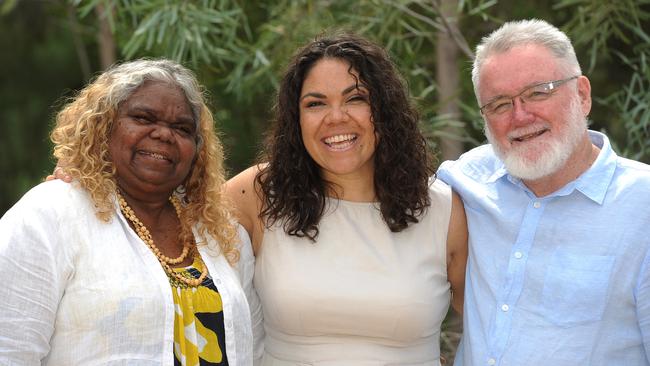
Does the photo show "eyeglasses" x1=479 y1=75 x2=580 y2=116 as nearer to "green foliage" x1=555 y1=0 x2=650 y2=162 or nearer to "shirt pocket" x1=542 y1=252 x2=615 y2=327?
"shirt pocket" x1=542 y1=252 x2=615 y2=327

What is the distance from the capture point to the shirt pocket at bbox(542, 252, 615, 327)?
2.79m

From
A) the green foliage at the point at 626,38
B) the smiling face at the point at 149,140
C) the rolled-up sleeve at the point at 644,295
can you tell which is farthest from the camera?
the green foliage at the point at 626,38

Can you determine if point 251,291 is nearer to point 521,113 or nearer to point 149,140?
point 149,140

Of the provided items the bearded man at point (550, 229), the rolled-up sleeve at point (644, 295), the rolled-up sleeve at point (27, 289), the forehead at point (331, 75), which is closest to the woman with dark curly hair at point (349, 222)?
the forehead at point (331, 75)

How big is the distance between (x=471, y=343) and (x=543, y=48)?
98 centimetres

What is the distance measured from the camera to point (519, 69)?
9.74ft

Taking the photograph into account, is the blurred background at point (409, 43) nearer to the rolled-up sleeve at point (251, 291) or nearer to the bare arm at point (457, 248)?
the bare arm at point (457, 248)

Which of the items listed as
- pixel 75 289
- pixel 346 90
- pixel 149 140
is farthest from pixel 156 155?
pixel 346 90

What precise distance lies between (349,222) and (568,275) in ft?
2.67

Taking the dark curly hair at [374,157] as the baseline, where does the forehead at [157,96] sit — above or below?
above

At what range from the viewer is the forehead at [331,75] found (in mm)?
3174

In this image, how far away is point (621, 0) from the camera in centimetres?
440

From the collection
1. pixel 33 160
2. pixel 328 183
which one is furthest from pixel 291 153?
pixel 33 160

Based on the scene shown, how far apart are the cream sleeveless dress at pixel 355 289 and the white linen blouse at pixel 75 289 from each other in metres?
0.56
